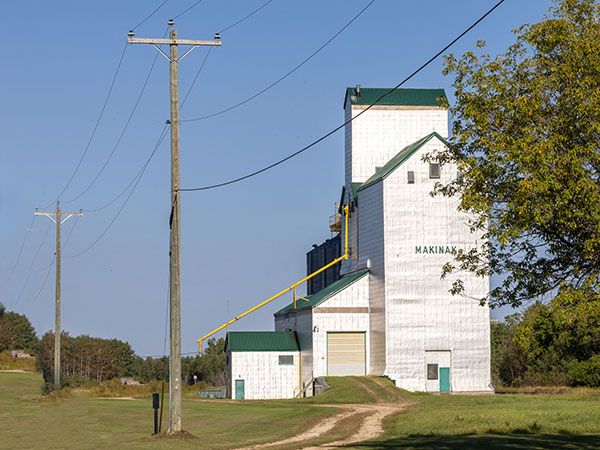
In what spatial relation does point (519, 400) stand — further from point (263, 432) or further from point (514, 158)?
point (514, 158)

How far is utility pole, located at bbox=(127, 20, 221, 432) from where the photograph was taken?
29219 mm

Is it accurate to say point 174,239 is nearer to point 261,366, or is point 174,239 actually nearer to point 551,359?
point 261,366

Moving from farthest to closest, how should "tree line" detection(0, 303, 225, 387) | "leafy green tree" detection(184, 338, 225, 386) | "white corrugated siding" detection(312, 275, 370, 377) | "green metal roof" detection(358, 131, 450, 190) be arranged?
"leafy green tree" detection(184, 338, 225, 386), "tree line" detection(0, 303, 225, 387), "white corrugated siding" detection(312, 275, 370, 377), "green metal roof" detection(358, 131, 450, 190)

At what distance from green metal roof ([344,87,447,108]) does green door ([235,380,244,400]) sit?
21.6 meters

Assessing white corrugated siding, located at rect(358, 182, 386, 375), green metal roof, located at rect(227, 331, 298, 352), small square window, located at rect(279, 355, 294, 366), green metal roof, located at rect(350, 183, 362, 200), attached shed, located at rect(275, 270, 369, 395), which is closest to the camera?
white corrugated siding, located at rect(358, 182, 386, 375)

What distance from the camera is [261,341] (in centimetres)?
5906

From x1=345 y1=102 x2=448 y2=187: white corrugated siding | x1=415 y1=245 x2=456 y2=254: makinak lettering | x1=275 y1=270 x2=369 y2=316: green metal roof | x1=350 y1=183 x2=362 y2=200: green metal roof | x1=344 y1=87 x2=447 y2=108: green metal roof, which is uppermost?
x1=344 y1=87 x2=447 y2=108: green metal roof

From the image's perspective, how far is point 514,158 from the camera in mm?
19969

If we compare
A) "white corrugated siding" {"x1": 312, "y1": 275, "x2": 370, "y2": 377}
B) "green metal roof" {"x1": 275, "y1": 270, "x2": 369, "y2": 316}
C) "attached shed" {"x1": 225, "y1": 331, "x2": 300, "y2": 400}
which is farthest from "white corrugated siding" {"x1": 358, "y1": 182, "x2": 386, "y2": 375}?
"attached shed" {"x1": 225, "y1": 331, "x2": 300, "y2": 400}

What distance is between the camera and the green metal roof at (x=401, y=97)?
6338 centimetres

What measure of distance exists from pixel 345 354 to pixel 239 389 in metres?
7.36

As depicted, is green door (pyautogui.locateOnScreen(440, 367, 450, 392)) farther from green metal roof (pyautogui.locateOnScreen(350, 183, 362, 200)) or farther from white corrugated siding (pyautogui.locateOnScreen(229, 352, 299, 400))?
green metal roof (pyautogui.locateOnScreen(350, 183, 362, 200))

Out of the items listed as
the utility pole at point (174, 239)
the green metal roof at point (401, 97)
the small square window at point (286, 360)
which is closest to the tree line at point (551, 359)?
the small square window at point (286, 360)

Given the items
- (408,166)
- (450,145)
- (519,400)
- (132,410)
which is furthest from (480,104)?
(408,166)
